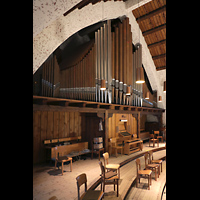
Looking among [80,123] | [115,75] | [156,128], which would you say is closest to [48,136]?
[80,123]

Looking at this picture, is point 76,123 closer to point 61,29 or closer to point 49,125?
point 49,125

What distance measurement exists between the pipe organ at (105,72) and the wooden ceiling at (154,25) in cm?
142

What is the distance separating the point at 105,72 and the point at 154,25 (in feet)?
20.6

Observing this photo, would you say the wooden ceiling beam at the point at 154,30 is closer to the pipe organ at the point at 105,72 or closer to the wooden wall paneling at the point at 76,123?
the pipe organ at the point at 105,72

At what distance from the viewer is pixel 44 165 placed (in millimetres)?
7117

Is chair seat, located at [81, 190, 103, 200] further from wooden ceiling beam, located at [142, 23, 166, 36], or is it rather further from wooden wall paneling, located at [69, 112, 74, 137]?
wooden ceiling beam, located at [142, 23, 166, 36]

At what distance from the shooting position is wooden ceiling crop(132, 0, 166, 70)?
34.8ft

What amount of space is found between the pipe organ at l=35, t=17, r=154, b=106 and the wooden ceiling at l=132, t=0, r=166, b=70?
4.65ft

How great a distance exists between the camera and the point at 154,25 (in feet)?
38.8

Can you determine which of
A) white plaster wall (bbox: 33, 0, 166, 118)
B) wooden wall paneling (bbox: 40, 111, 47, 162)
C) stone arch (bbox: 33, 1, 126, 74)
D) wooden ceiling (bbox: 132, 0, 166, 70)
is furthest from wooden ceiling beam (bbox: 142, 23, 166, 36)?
wooden wall paneling (bbox: 40, 111, 47, 162)

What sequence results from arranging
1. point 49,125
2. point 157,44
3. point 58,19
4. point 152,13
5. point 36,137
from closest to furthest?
point 58,19 < point 36,137 < point 49,125 < point 152,13 < point 157,44

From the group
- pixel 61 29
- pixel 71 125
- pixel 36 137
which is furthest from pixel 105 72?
pixel 36 137

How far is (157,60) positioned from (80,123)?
8498mm

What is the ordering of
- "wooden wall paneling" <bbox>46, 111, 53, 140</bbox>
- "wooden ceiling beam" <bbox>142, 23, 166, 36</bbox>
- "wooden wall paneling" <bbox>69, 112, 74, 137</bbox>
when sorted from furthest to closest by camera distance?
1. "wooden ceiling beam" <bbox>142, 23, 166, 36</bbox>
2. "wooden wall paneling" <bbox>69, 112, 74, 137</bbox>
3. "wooden wall paneling" <bbox>46, 111, 53, 140</bbox>
